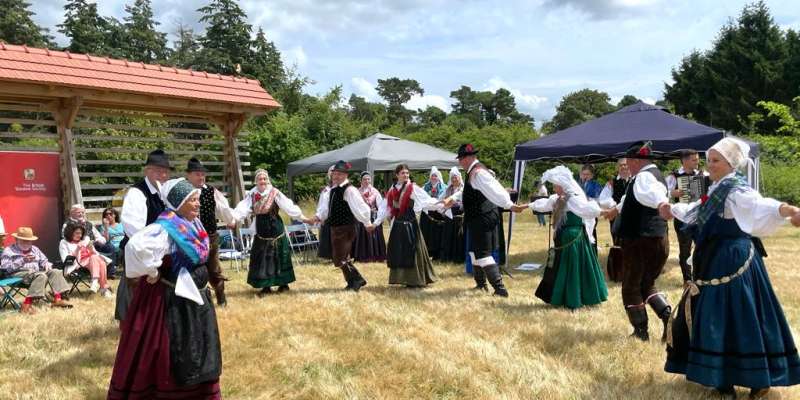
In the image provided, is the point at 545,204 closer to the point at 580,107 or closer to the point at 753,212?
the point at 753,212

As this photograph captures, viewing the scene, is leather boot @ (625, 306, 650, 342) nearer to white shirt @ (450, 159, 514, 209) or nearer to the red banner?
white shirt @ (450, 159, 514, 209)

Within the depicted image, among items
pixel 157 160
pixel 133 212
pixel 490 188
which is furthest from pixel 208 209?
pixel 490 188

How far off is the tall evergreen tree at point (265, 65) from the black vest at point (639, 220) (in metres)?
29.0

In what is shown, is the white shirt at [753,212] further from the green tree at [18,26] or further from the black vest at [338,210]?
the green tree at [18,26]

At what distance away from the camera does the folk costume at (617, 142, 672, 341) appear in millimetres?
4121

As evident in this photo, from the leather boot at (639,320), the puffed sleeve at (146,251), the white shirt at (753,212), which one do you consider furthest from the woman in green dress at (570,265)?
the puffed sleeve at (146,251)

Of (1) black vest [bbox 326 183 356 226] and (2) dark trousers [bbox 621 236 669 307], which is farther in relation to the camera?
(1) black vest [bbox 326 183 356 226]

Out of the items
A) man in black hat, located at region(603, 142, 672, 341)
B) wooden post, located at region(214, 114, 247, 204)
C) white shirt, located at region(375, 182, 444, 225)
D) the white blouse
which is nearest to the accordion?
the white blouse

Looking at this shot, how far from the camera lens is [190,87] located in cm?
880

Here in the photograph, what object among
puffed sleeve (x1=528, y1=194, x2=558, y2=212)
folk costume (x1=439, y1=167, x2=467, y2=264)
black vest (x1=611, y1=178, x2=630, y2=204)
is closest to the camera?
puffed sleeve (x1=528, y1=194, x2=558, y2=212)

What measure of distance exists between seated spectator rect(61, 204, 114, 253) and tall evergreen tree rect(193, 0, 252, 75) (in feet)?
90.1

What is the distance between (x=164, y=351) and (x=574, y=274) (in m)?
3.85

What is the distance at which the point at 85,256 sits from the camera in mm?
6785

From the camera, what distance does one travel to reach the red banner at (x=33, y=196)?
288 inches
